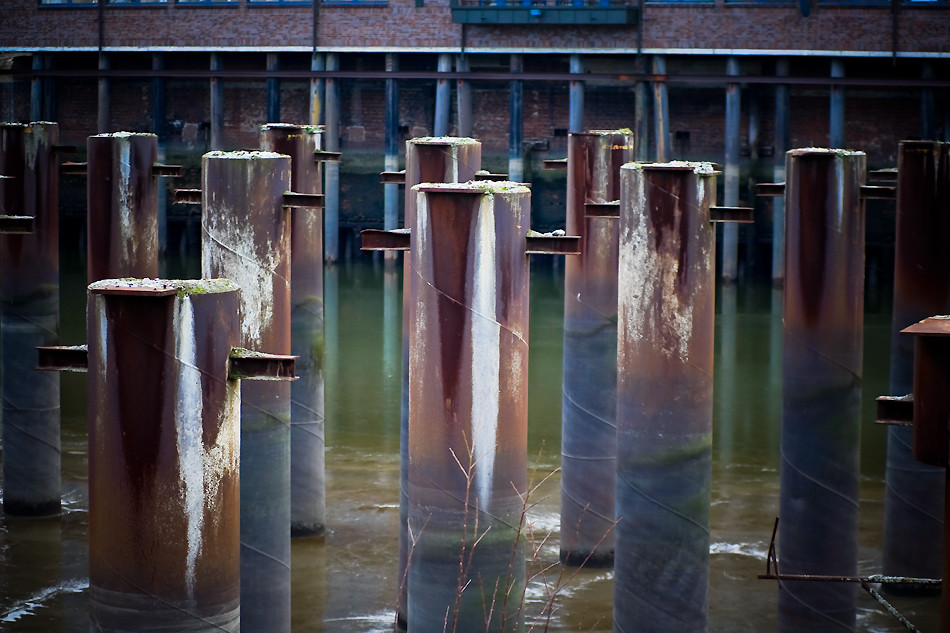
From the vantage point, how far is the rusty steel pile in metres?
4.26

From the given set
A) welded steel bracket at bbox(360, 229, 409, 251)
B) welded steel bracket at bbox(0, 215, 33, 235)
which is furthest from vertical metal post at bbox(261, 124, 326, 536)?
welded steel bracket at bbox(360, 229, 409, 251)

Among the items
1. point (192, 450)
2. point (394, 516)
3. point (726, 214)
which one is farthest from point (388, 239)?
point (394, 516)

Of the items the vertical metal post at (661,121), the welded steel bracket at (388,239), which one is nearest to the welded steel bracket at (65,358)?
the welded steel bracket at (388,239)

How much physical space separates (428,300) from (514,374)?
407mm

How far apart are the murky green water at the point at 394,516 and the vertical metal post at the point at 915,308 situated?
0.36 m

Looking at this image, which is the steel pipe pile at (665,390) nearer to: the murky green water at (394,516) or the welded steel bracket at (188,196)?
the murky green water at (394,516)

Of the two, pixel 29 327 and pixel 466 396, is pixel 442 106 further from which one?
pixel 466 396

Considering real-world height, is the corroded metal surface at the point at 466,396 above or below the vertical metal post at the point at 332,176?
below

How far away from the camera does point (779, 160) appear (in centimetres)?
2245

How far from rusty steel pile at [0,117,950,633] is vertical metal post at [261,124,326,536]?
2cm

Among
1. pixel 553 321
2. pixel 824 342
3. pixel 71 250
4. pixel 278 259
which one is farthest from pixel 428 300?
pixel 71 250

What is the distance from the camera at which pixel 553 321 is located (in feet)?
64.6

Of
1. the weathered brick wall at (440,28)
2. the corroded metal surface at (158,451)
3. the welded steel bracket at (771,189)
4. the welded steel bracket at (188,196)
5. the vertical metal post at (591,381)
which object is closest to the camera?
the corroded metal surface at (158,451)

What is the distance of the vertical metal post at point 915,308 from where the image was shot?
8070 mm
